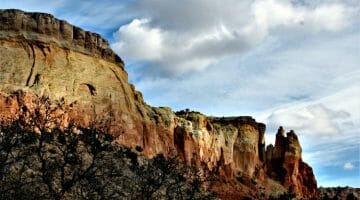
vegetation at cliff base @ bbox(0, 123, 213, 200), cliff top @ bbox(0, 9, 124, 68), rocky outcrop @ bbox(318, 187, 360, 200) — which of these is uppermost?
cliff top @ bbox(0, 9, 124, 68)

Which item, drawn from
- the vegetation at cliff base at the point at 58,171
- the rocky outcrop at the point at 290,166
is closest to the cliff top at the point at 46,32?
the vegetation at cliff base at the point at 58,171

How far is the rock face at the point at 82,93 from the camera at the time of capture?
82.0 metres

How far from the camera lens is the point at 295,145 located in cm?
16312

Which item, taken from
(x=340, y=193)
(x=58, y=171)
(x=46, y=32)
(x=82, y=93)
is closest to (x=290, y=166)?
(x=340, y=193)

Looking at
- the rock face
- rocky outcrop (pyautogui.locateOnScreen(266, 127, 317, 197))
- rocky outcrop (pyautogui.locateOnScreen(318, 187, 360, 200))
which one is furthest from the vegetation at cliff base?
rocky outcrop (pyautogui.locateOnScreen(318, 187, 360, 200))

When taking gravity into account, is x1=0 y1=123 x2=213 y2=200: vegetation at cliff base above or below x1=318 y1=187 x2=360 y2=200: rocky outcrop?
below

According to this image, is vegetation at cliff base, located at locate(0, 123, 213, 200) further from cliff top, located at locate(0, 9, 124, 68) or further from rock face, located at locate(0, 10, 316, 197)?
cliff top, located at locate(0, 9, 124, 68)

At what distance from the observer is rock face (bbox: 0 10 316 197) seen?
82.0m

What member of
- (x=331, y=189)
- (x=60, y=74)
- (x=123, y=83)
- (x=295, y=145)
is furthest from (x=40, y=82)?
(x=331, y=189)

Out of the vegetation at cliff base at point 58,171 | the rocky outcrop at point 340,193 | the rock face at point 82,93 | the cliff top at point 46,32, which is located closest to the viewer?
the vegetation at cliff base at point 58,171

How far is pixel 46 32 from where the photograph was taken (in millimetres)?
91062

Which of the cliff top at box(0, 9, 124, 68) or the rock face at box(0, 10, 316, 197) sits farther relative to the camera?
the cliff top at box(0, 9, 124, 68)

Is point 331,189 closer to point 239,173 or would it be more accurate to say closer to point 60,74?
point 239,173

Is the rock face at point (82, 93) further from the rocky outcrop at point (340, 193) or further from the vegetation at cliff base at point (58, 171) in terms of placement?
the rocky outcrop at point (340, 193)
